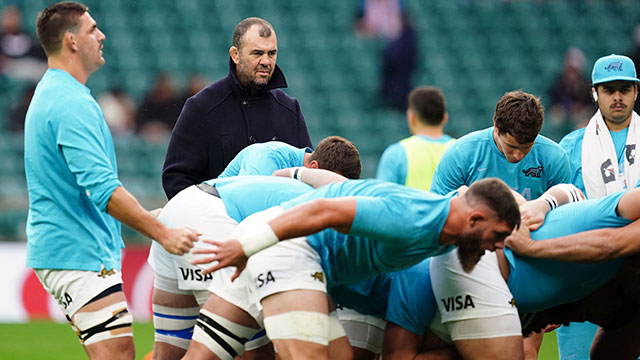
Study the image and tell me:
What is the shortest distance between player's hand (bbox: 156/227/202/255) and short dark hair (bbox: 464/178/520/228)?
141 cm

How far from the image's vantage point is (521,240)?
4750 mm

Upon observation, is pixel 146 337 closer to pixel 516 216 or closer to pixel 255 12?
pixel 516 216

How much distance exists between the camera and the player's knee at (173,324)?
5.21m

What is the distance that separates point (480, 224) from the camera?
416cm

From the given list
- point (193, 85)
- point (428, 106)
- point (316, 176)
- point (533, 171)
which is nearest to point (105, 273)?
point (316, 176)

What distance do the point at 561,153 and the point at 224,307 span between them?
2625 mm

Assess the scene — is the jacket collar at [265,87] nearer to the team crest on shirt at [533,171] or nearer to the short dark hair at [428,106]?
the team crest on shirt at [533,171]

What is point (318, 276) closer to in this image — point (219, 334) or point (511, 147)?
point (219, 334)

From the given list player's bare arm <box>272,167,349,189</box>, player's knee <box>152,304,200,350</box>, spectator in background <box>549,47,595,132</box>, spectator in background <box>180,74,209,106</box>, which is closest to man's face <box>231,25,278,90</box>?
player's bare arm <box>272,167,349,189</box>

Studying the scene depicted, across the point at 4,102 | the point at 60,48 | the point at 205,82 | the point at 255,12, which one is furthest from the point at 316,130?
the point at 60,48

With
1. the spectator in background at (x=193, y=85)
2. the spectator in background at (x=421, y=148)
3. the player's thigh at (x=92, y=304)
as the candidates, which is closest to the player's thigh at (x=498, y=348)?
the player's thigh at (x=92, y=304)

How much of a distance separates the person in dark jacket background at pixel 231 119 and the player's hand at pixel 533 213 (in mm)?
2101

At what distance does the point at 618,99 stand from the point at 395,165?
301 cm

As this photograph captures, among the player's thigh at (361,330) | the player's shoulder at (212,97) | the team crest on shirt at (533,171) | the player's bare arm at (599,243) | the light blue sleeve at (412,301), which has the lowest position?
the player's thigh at (361,330)
